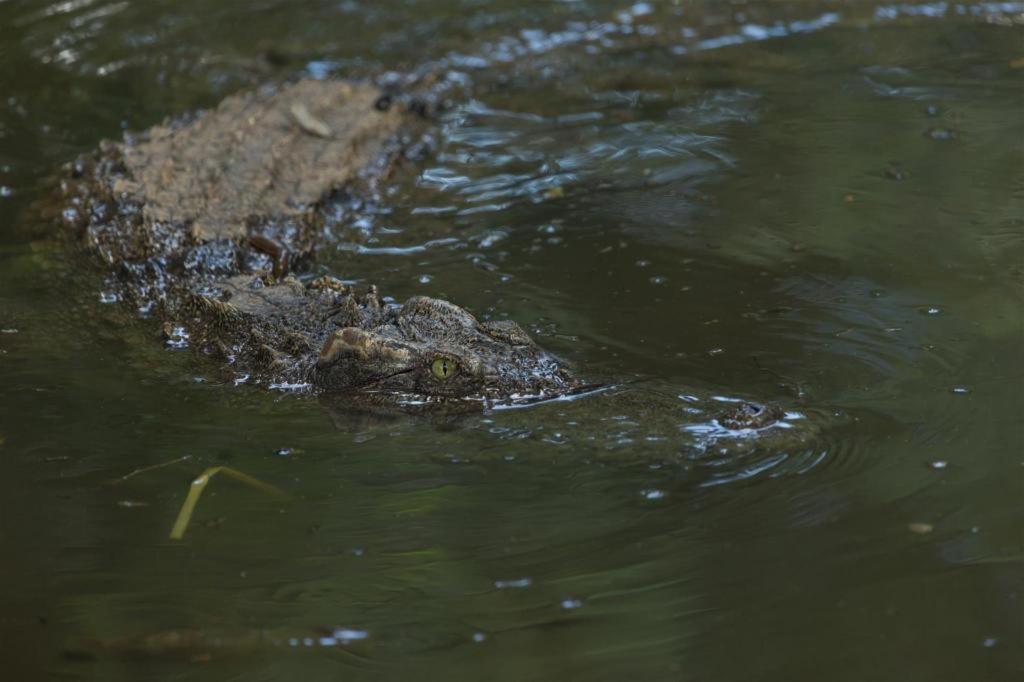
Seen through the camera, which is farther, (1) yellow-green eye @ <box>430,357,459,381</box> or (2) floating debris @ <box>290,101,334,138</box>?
(2) floating debris @ <box>290,101,334,138</box>

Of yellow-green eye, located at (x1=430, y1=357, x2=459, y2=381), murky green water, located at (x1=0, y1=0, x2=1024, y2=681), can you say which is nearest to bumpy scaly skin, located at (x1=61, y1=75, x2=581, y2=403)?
yellow-green eye, located at (x1=430, y1=357, x2=459, y2=381)

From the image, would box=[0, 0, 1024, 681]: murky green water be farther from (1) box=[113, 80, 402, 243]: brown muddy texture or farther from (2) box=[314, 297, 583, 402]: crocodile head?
(1) box=[113, 80, 402, 243]: brown muddy texture

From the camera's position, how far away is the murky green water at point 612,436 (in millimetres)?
2904

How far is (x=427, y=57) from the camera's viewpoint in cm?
812

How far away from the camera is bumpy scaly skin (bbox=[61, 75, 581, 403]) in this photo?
160 inches

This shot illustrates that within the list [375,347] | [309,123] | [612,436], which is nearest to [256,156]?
[309,123]

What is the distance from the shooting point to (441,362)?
13.1 feet

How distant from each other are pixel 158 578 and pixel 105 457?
76 centimetres

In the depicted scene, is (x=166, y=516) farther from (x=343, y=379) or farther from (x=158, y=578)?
(x=343, y=379)

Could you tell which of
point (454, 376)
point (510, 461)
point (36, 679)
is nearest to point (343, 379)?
point (454, 376)

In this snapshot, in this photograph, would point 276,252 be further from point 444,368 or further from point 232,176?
point 444,368

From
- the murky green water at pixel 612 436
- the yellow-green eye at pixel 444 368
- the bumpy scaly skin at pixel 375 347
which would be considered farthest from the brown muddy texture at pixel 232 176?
the yellow-green eye at pixel 444 368

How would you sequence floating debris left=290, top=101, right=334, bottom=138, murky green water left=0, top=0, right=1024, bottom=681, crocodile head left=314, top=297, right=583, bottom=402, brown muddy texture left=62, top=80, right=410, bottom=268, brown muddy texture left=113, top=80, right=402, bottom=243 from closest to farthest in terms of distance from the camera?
murky green water left=0, top=0, right=1024, bottom=681
crocodile head left=314, top=297, right=583, bottom=402
brown muddy texture left=62, top=80, right=410, bottom=268
brown muddy texture left=113, top=80, right=402, bottom=243
floating debris left=290, top=101, right=334, bottom=138

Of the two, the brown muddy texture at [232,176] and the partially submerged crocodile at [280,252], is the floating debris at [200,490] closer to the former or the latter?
the partially submerged crocodile at [280,252]
